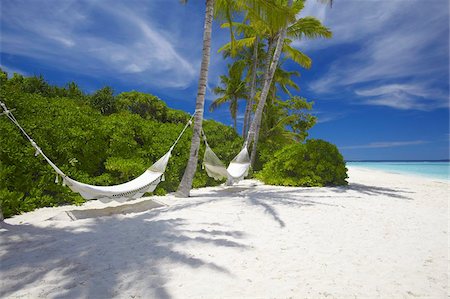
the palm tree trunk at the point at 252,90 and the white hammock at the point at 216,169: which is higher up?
the palm tree trunk at the point at 252,90

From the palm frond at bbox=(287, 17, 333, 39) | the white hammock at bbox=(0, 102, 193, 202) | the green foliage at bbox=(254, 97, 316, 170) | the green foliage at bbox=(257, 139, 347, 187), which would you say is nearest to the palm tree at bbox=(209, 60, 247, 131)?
the green foliage at bbox=(254, 97, 316, 170)

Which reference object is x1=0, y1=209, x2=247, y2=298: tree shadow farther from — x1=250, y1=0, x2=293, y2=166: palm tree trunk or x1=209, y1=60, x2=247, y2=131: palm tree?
x1=209, y1=60, x2=247, y2=131: palm tree

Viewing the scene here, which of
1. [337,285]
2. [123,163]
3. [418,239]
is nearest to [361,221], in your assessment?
[418,239]

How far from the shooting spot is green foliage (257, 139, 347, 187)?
23.4ft

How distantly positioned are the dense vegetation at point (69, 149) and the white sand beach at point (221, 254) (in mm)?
383

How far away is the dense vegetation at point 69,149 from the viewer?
3687 mm

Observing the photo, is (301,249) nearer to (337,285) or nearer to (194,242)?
(337,285)

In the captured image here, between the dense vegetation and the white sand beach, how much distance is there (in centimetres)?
38

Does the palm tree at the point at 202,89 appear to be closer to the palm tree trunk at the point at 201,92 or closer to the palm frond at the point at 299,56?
the palm tree trunk at the point at 201,92

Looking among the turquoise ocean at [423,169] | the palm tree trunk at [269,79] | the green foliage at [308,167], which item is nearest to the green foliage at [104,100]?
the palm tree trunk at [269,79]

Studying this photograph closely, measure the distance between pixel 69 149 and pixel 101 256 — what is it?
2827 mm

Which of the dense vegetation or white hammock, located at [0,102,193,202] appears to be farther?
the dense vegetation

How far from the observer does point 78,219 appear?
130 inches

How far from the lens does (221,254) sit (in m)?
2.38
